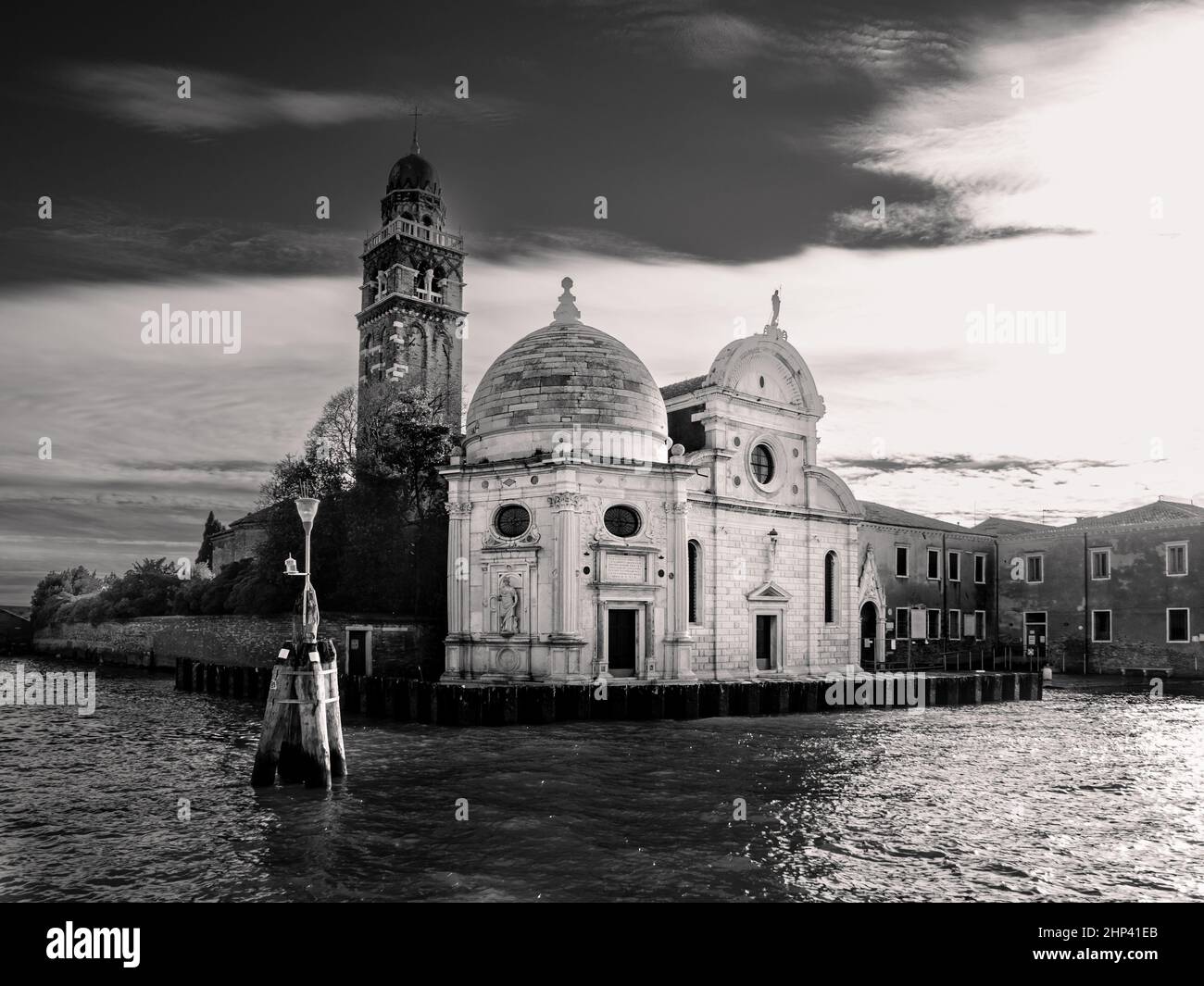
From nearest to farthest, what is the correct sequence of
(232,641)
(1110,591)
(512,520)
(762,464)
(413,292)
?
1. (512,520)
2. (762,464)
3. (232,641)
4. (1110,591)
5. (413,292)

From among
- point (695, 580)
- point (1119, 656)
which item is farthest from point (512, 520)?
point (1119, 656)

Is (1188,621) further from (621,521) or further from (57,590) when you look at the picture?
(57,590)

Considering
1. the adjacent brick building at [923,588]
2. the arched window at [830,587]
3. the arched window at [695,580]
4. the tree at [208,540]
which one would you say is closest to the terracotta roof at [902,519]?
the adjacent brick building at [923,588]

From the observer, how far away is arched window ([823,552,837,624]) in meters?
34.8

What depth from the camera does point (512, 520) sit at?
28.5 metres

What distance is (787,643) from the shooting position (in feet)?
107

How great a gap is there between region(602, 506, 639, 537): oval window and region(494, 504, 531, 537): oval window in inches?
92.0

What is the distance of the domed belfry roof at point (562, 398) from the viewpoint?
2892cm

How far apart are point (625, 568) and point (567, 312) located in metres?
9.04

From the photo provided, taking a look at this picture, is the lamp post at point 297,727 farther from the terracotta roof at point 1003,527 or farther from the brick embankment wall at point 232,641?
the terracotta roof at point 1003,527

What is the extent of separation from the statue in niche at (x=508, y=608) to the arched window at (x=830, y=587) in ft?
41.4
